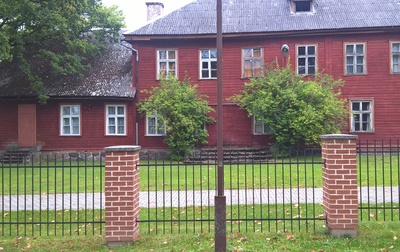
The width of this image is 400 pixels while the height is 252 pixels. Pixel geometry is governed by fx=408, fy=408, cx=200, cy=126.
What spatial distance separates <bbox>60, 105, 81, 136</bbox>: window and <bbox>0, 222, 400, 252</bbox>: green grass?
1700 centimetres

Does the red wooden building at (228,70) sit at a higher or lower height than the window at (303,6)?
lower

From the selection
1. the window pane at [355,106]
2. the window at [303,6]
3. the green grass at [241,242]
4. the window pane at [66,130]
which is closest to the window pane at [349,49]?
the window pane at [355,106]

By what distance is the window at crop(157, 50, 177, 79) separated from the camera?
2253 cm

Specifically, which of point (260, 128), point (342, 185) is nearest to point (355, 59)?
point (260, 128)

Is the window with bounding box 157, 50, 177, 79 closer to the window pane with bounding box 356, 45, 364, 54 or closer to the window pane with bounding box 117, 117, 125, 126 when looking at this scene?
the window pane with bounding box 117, 117, 125, 126

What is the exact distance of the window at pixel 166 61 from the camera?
22.5 m

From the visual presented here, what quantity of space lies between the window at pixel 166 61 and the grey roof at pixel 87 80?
6.53 feet

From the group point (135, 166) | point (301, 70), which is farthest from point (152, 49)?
point (135, 166)

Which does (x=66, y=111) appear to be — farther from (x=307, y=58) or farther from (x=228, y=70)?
(x=307, y=58)

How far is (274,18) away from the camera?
2241cm

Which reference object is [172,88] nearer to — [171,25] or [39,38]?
[171,25]

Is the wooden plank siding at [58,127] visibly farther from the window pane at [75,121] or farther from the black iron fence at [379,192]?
the black iron fence at [379,192]

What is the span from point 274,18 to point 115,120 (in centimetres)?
1046


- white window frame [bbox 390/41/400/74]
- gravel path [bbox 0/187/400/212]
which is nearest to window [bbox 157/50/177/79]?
white window frame [bbox 390/41/400/74]
